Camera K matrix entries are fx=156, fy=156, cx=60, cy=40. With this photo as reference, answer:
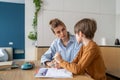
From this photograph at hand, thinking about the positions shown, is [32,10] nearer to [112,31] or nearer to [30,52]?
[30,52]

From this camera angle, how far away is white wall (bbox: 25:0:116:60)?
3.21 meters

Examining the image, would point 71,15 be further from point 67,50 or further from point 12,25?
point 12,25

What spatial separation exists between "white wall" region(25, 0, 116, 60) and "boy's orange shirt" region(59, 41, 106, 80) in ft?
7.03

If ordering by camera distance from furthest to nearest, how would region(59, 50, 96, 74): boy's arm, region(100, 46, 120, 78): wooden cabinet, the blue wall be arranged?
the blue wall
region(100, 46, 120, 78): wooden cabinet
region(59, 50, 96, 74): boy's arm

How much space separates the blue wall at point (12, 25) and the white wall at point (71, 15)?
162 cm

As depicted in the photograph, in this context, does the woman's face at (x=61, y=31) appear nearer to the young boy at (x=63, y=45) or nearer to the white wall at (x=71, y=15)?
the young boy at (x=63, y=45)

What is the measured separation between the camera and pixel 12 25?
519 centimetres

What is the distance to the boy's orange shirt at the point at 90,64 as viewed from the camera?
1.03 meters

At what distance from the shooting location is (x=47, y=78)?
93cm

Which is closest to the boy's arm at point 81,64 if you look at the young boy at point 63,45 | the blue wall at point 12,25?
the young boy at point 63,45

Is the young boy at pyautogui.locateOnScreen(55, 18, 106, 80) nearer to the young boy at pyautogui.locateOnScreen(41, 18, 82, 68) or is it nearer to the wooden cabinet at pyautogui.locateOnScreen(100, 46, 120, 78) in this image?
the young boy at pyautogui.locateOnScreen(41, 18, 82, 68)

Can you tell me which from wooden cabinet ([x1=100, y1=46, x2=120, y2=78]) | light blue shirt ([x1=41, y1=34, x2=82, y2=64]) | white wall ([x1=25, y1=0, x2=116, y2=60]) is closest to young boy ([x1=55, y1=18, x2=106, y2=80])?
light blue shirt ([x1=41, y1=34, x2=82, y2=64])

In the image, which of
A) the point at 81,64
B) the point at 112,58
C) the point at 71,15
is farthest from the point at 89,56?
the point at 71,15

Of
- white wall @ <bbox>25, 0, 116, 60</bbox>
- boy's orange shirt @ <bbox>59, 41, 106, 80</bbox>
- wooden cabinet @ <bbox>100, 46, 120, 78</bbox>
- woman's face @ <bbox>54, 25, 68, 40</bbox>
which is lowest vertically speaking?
wooden cabinet @ <bbox>100, 46, 120, 78</bbox>
